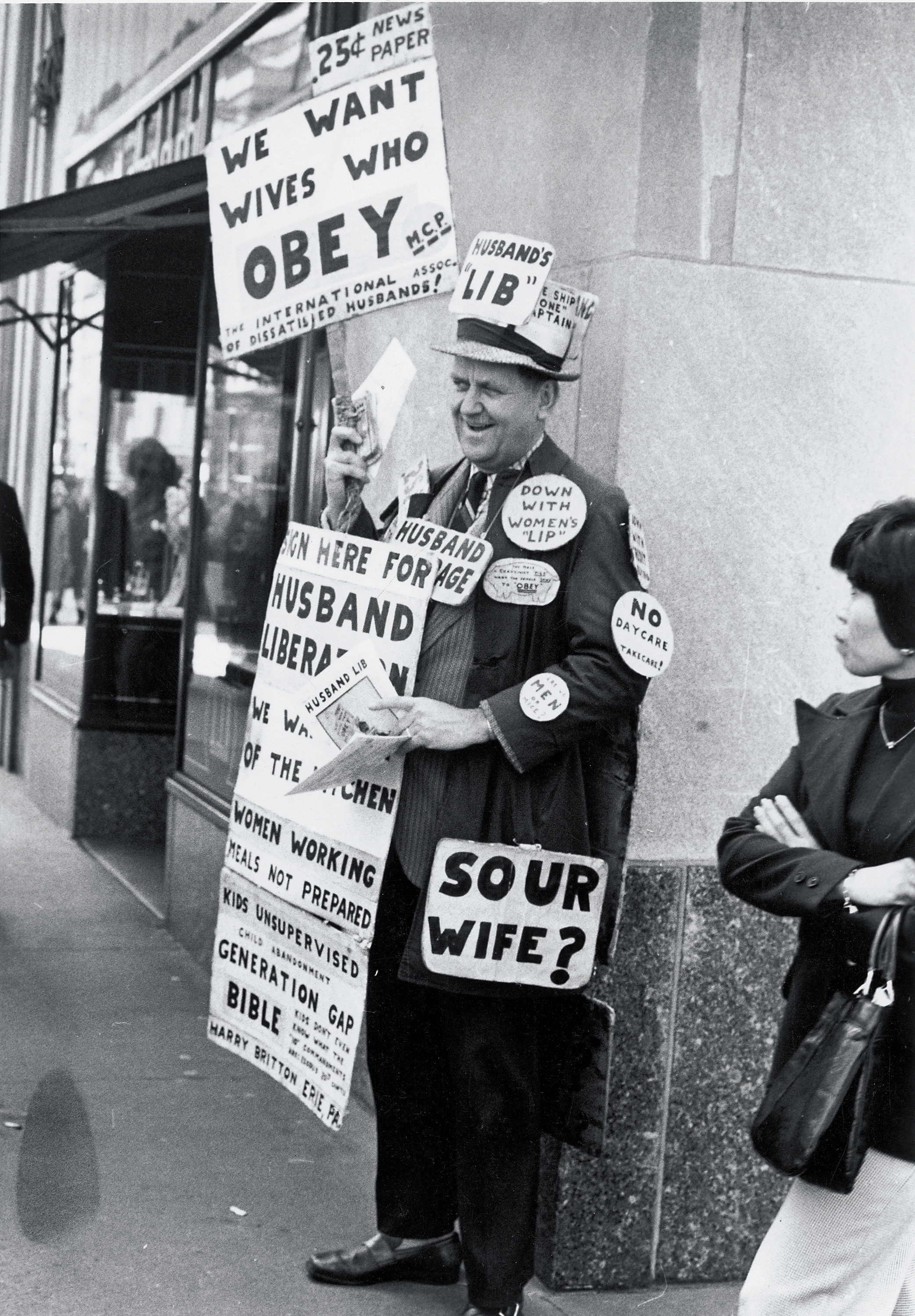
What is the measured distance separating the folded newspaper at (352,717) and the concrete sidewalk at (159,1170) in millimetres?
1135

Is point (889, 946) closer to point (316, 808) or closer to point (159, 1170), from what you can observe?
point (316, 808)

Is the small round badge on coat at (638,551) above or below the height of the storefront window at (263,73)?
below

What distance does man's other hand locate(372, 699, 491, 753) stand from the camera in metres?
3.56

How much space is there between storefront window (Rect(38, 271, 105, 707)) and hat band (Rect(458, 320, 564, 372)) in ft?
20.5

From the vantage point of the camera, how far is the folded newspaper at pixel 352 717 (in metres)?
3.57

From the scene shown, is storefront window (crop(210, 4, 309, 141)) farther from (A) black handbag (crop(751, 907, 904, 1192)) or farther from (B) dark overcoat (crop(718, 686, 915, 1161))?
(A) black handbag (crop(751, 907, 904, 1192))

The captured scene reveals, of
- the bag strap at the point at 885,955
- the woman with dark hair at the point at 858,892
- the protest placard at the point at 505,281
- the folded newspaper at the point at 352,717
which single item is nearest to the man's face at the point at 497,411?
the protest placard at the point at 505,281

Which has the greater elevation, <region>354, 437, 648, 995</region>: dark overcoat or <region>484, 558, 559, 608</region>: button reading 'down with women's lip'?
<region>484, 558, 559, 608</region>: button reading 'down with women's lip'

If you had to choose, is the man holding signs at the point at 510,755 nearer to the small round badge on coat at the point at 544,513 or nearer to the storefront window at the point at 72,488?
the small round badge on coat at the point at 544,513

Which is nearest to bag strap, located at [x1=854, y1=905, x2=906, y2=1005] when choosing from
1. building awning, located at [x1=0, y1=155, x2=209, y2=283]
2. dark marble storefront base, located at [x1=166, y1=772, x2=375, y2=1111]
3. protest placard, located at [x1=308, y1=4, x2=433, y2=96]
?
protest placard, located at [x1=308, y1=4, x2=433, y2=96]

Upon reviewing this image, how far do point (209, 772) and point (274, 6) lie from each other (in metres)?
3.21

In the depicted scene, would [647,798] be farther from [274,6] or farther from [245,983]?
[274,6]

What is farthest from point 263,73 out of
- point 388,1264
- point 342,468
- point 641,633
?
point 388,1264

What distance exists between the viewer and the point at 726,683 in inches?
161
